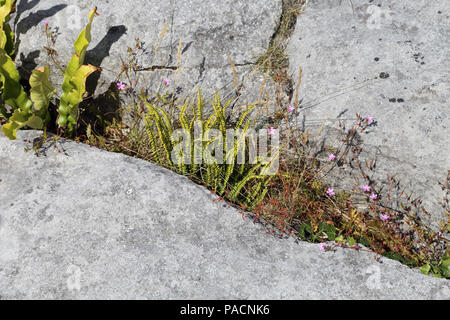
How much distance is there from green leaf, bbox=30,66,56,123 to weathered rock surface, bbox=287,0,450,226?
6.70 ft

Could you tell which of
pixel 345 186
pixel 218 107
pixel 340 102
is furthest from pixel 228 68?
pixel 345 186

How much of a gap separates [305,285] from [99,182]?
1.57 meters

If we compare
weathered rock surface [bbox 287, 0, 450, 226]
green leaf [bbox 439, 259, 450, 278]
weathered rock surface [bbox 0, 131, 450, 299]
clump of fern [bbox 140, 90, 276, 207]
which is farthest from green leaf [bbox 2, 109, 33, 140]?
green leaf [bbox 439, 259, 450, 278]

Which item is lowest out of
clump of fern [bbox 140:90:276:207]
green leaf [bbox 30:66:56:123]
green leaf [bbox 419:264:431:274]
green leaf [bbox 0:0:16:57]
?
green leaf [bbox 419:264:431:274]

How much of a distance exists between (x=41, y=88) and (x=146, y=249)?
1595 mm

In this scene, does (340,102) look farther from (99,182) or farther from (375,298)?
(99,182)

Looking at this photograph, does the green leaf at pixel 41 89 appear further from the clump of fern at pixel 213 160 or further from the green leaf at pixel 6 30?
the clump of fern at pixel 213 160

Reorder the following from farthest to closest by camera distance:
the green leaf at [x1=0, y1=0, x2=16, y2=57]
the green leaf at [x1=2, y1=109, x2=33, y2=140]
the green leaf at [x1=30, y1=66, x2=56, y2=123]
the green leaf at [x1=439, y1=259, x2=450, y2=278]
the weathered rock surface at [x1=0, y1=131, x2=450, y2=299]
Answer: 1. the green leaf at [x1=0, y1=0, x2=16, y2=57]
2. the green leaf at [x1=30, y1=66, x2=56, y2=123]
3. the green leaf at [x1=2, y1=109, x2=33, y2=140]
4. the green leaf at [x1=439, y1=259, x2=450, y2=278]
5. the weathered rock surface at [x1=0, y1=131, x2=450, y2=299]

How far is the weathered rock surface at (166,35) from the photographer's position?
360 cm

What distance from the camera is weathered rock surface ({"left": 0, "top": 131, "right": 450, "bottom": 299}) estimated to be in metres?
2.47

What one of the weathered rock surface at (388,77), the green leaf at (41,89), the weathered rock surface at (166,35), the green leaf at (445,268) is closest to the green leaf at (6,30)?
the weathered rock surface at (166,35)

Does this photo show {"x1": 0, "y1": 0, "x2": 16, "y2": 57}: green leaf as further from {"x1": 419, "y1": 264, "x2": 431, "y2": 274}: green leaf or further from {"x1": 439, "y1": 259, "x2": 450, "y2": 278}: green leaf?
{"x1": 439, "y1": 259, "x2": 450, "y2": 278}: green leaf

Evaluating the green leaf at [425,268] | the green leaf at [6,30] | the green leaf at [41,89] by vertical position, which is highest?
the green leaf at [6,30]

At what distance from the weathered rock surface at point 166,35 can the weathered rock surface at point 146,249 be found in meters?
1.03
